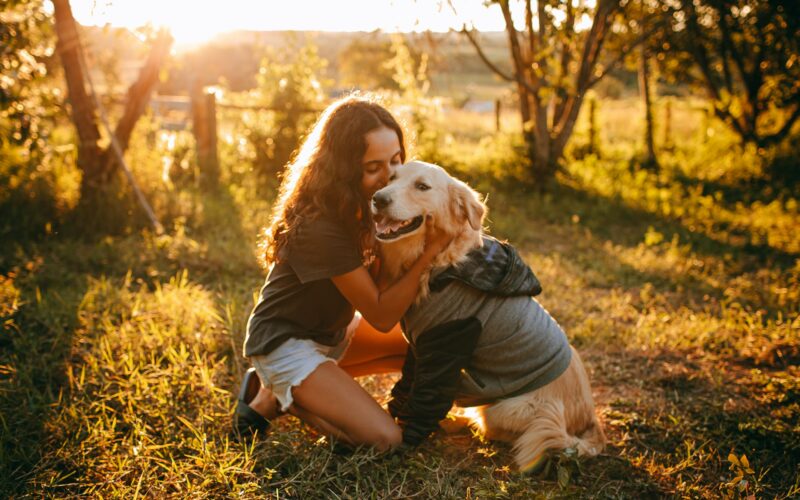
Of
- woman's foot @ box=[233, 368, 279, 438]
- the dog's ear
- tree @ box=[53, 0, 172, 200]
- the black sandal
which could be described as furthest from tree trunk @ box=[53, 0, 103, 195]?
the dog's ear

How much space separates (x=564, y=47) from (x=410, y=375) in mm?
6188

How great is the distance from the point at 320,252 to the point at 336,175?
1.23 feet

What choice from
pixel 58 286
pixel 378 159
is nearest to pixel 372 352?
pixel 378 159

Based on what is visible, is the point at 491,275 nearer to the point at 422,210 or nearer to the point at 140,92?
the point at 422,210

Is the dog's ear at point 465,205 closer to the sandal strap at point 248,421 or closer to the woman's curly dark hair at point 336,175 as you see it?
the woman's curly dark hair at point 336,175

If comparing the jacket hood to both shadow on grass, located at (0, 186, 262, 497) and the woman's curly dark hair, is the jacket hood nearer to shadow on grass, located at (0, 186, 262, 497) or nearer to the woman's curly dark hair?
the woman's curly dark hair

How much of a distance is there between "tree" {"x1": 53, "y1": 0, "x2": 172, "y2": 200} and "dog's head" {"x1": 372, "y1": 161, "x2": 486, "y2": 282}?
14.1 ft

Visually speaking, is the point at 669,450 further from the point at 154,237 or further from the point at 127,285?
the point at 154,237

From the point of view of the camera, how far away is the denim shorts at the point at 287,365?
2.59 m

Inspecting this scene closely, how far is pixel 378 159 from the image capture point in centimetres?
270

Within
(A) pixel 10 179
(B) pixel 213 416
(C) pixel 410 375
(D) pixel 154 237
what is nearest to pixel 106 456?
(B) pixel 213 416

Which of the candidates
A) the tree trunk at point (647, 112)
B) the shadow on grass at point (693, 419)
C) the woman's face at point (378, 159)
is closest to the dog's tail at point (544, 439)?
the shadow on grass at point (693, 419)

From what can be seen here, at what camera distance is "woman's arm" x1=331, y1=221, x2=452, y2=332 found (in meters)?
2.53

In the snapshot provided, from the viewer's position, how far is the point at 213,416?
2.79 meters
